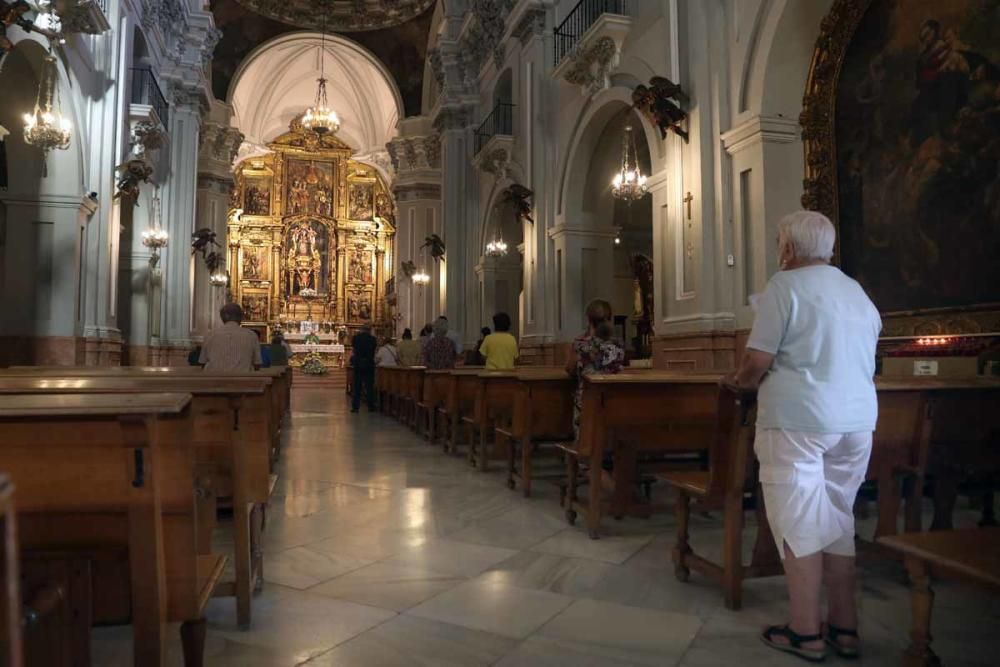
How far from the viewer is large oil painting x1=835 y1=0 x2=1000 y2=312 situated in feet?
15.7

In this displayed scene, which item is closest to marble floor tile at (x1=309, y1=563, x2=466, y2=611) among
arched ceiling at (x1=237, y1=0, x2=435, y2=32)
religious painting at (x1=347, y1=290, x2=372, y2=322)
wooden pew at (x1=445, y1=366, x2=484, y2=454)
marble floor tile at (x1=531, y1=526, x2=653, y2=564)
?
marble floor tile at (x1=531, y1=526, x2=653, y2=564)

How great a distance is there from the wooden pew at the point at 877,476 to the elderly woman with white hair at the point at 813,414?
16.6 inches

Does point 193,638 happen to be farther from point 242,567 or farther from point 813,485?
point 813,485

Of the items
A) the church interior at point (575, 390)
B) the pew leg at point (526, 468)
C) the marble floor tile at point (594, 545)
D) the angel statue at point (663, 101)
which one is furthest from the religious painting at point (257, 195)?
the marble floor tile at point (594, 545)

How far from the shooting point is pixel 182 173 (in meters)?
14.2

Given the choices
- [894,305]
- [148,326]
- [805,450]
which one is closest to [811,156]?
[894,305]

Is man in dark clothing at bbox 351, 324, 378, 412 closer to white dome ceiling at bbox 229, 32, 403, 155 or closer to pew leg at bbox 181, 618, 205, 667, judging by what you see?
pew leg at bbox 181, 618, 205, 667

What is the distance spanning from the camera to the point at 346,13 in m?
21.8

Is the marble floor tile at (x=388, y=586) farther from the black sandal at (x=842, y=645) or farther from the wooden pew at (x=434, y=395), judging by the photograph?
the wooden pew at (x=434, y=395)

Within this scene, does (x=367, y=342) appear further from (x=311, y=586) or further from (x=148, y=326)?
(x=311, y=586)

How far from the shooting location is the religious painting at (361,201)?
1121 inches

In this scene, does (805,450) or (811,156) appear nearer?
(805,450)

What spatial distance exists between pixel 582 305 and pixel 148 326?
7747 millimetres

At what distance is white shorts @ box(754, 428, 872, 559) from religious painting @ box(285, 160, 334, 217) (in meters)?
27.1
